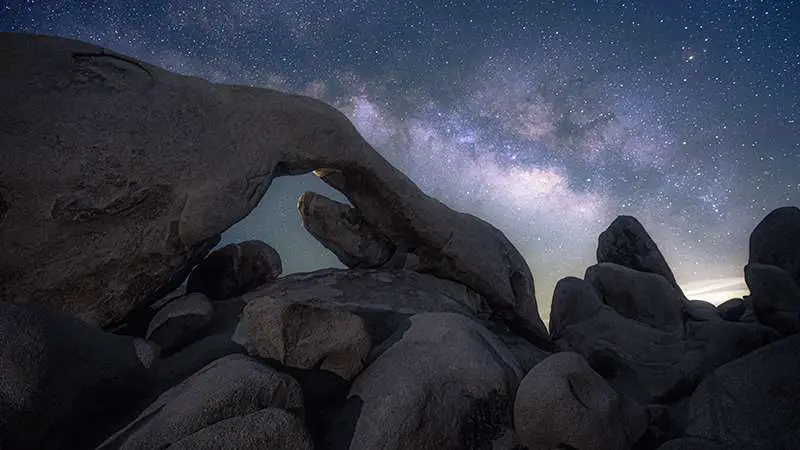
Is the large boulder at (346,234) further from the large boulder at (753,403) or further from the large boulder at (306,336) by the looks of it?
the large boulder at (753,403)

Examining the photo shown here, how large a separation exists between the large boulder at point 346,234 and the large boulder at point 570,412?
351 centimetres

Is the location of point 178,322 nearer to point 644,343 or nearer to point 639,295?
point 644,343

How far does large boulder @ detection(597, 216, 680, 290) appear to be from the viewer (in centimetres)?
863

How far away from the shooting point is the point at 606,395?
325 cm

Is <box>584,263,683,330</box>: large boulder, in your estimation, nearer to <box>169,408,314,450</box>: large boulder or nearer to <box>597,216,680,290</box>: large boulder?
<box>597,216,680,290</box>: large boulder

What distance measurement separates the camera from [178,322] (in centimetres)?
402

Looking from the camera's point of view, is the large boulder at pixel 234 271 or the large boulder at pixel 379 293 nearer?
the large boulder at pixel 379 293

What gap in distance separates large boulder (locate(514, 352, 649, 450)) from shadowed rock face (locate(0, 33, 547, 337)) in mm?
3624

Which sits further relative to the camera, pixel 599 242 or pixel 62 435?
pixel 599 242

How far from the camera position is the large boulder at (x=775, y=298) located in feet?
16.0

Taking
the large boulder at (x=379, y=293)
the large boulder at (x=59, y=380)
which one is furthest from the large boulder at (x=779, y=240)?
the large boulder at (x=59, y=380)

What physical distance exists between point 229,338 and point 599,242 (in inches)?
346

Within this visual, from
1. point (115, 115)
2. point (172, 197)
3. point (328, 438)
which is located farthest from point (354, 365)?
point (115, 115)

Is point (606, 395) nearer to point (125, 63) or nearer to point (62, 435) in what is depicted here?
point (62, 435)
